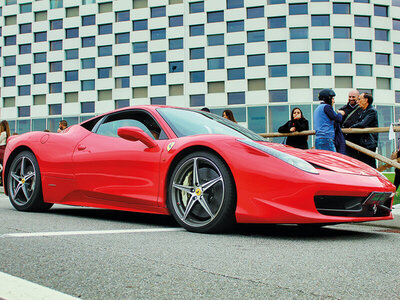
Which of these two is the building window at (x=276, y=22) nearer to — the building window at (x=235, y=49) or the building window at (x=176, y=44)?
the building window at (x=235, y=49)

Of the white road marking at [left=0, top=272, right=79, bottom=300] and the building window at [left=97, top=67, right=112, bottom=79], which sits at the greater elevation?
the building window at [left=97, top=67, right=112, bottom=79]

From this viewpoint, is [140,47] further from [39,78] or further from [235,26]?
[39,78]

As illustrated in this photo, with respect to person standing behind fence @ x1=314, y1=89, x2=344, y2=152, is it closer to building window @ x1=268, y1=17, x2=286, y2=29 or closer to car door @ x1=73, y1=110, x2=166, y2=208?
car door @ x1=73, y1=110, x2=166, y2=208

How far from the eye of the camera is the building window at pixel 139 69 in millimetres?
40531

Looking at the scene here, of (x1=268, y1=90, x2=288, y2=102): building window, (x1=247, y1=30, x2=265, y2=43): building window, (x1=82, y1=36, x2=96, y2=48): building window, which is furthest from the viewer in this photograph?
(x1=82, y1=36, x2=96, y2=48): building window

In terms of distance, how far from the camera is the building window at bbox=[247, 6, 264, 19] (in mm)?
37375

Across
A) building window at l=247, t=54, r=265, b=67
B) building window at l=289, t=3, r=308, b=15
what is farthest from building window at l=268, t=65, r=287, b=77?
building window at l=289, t=3, r=308, b=15

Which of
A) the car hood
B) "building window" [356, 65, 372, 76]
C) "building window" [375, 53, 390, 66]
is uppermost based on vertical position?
"building window" [375, 53, 390, 66]

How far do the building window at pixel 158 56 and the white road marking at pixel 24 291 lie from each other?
3882 centimetres

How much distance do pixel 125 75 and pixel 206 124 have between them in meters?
37.3

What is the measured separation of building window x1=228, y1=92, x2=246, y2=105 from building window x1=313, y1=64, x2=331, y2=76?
5.55 m

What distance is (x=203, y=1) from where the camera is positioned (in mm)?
39188

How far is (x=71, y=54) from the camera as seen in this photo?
43.1 metres

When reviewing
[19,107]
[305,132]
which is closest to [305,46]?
[19,107]
